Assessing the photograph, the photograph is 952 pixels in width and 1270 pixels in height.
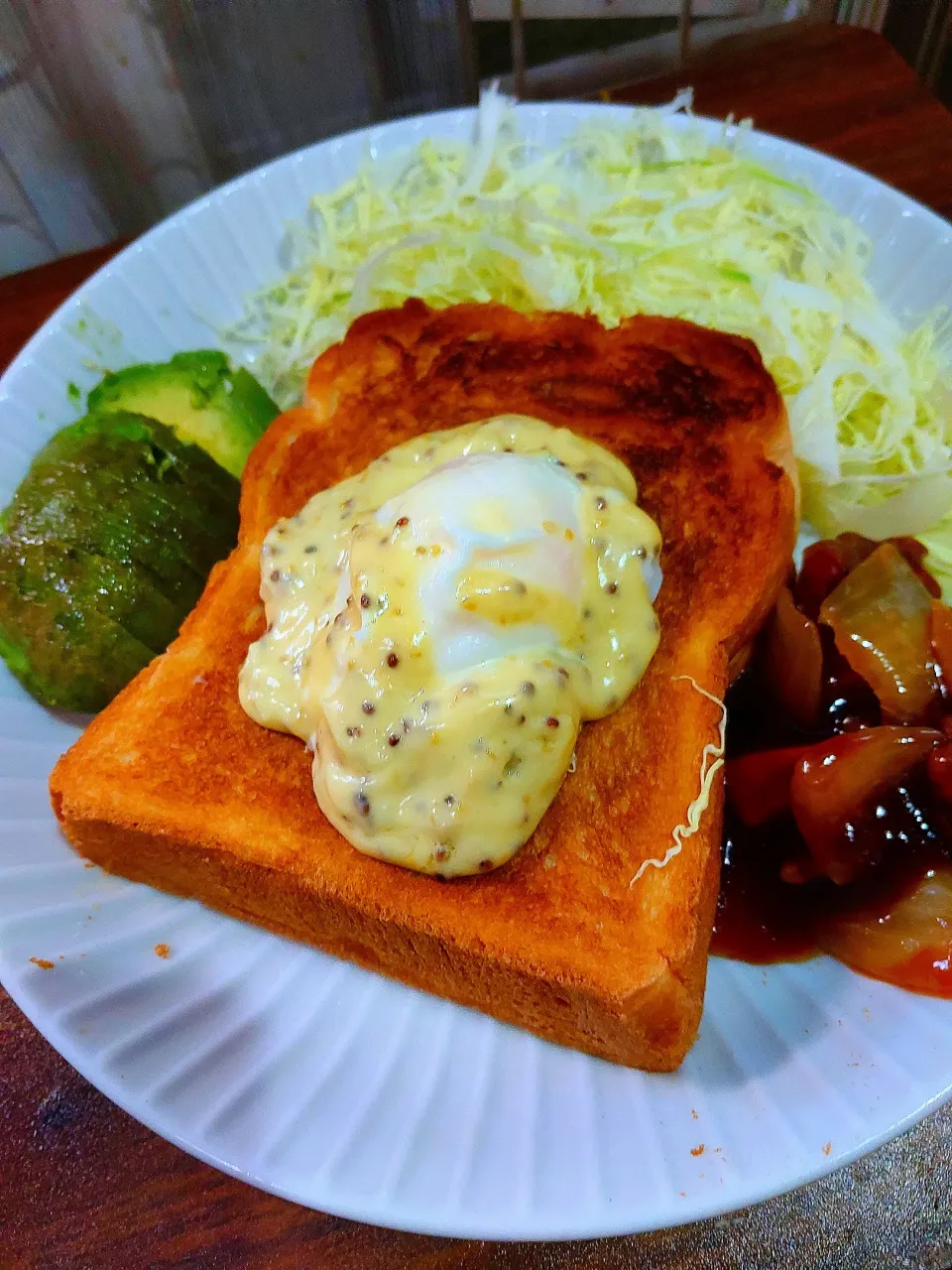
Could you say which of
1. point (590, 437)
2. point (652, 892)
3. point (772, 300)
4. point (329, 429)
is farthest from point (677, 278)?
point (652, 892)

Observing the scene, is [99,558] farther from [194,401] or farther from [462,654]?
[462,654]

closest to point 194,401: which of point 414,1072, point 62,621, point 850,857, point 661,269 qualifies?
point 62,621

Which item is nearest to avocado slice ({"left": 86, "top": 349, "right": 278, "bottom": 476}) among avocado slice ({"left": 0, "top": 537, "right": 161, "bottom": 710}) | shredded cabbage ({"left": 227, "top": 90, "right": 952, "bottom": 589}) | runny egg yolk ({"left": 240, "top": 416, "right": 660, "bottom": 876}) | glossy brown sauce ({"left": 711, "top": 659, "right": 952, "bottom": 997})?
shredded cabbage ({"left": 227, "top": 90, "right": 952, "bottom": 589})

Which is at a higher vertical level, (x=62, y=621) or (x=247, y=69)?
(x=247, y=69)

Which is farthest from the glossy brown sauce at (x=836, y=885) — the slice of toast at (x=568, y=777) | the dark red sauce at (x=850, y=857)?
the slice of toast at (x=568, y=777)

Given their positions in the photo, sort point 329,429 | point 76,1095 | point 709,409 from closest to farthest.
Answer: point 76,1095 < point 709,409 < point 329,429

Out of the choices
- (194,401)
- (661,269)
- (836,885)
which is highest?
(194,401)

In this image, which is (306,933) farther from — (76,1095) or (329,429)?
(329,429)
